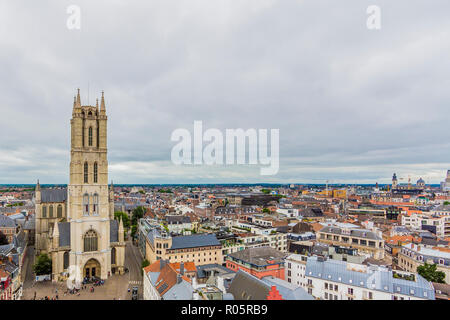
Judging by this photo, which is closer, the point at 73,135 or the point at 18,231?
the point at 73,135

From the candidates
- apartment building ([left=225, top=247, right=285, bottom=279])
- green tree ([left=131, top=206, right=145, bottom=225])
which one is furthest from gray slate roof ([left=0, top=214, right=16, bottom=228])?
apartment building ([left=225, top=247, right=285, bottom=279])

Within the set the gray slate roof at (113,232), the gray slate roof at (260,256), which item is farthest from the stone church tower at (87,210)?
the gray slate roof at (260,256)

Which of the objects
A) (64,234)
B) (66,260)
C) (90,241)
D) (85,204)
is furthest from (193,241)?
(64,234)

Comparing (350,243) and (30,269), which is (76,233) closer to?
(30,269)

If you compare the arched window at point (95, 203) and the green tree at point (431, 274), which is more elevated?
the arched window at point (95, 203)

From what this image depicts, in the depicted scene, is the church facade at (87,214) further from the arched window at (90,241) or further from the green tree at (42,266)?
the green tree at (42,266)
